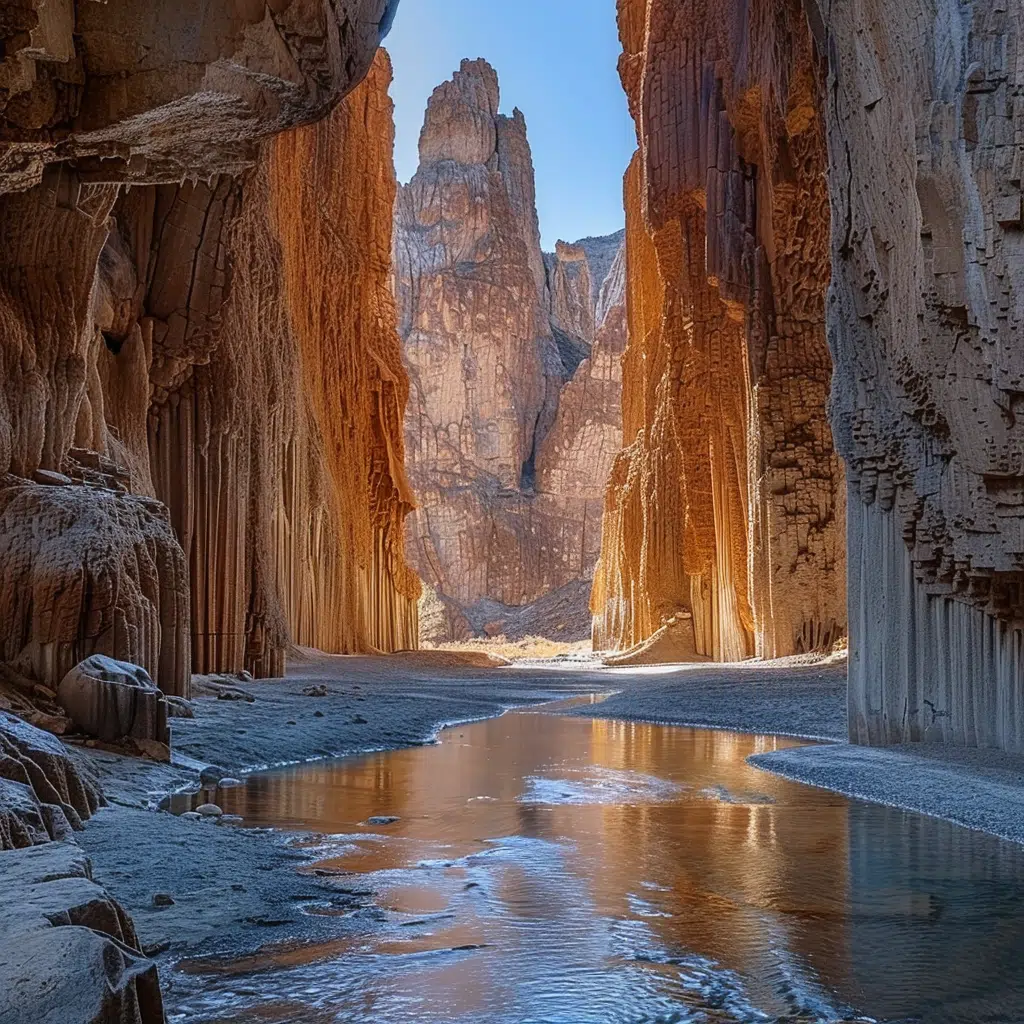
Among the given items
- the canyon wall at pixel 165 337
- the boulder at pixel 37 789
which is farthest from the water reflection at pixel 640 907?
the canyon wall at pixel 165 337

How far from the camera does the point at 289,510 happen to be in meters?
26.2

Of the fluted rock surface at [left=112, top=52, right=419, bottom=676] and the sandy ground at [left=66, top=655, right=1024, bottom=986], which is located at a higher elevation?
the fluted rock surface at [left=112, top=52, right=419, bottom=676]

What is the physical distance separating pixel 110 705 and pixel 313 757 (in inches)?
91.4

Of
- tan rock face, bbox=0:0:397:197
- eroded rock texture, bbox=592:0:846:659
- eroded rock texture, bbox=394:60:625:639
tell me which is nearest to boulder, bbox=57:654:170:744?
tan rock face, bbox=0:0:397:197

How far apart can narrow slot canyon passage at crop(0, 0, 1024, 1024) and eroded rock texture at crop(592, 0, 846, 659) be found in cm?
13

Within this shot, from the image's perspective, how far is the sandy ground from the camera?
177 inches

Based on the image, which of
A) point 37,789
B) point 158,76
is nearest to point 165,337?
point 158,76

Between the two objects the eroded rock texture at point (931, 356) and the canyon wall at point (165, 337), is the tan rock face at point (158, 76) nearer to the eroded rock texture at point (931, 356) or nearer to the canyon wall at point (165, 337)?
the canyon wall at point (165, 337)

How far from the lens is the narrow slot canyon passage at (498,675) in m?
3.93

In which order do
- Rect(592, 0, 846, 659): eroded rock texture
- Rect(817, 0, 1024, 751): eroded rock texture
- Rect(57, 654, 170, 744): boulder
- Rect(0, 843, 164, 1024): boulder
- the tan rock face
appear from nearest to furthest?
1. Rect(0, 843, 164, 1024): boulder
2. Rect(817, 0, 1024, 751): eroded rock texture
3. the tan rock face
4. Rect(57, 654, 170, 744): boulder
5. Rect(592, 0, 846, 659): eroded rock texture

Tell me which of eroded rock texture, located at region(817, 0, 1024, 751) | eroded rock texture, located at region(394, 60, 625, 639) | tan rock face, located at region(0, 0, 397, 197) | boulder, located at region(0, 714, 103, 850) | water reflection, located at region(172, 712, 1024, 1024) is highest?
eroded rock texture, located at region(394, 60, 625, 639)

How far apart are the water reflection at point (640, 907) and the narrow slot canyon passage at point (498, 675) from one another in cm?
3

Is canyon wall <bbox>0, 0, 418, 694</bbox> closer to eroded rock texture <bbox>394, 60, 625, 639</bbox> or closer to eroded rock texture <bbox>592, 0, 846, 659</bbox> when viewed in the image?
eroded rock texture <bbox>592, 0, 846, 659</bbox>

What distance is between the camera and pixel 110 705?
827 cm
